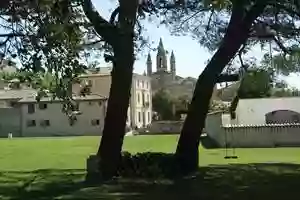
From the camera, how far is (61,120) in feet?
260

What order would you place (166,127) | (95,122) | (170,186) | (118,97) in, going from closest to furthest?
(170,186)
(118,97)
(166,127)
(95,122)

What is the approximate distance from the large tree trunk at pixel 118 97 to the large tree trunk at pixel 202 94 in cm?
Result: 225

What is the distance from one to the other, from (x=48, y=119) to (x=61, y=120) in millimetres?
2520

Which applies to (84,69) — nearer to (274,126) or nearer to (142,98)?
(274,126)

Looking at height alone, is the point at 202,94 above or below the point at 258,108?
below

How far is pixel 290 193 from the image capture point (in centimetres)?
1351

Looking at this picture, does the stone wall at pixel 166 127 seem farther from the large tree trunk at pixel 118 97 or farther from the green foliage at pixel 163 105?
the large tree trunk at pixel 118 97

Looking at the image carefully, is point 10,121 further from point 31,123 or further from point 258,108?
point 258,108

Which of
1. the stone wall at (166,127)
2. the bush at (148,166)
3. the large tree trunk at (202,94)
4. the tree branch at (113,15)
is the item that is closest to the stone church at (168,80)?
the stone wall at (166,127)

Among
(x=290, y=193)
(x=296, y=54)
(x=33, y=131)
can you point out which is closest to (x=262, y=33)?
(x=296, y=54)

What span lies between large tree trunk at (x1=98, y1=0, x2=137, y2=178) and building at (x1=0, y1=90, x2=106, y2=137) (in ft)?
198

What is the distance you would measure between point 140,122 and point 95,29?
3083 inches

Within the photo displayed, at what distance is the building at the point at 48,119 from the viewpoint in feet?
257

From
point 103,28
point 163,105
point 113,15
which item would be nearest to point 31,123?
point 163,105
